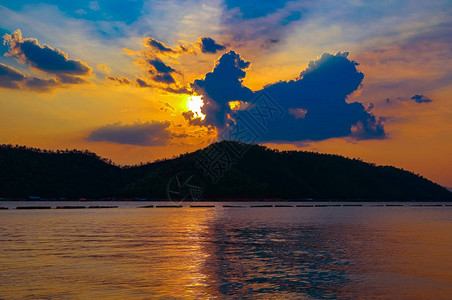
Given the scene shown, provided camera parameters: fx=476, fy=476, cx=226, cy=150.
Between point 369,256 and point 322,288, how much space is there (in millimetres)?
20889

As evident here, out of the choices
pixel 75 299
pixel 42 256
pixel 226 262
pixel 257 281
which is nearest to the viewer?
pixel 75 299

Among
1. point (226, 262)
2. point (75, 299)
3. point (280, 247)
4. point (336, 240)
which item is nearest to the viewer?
point (75, 299)

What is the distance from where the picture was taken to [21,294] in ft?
100

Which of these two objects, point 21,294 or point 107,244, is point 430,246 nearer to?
point 107,244

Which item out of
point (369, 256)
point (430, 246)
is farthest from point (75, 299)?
point (430, 246)

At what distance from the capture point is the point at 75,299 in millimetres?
29484

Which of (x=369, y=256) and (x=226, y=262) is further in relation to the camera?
(x=369, y=256)

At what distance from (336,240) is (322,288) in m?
40.5

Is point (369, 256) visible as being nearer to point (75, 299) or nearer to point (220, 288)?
point (220, 288)

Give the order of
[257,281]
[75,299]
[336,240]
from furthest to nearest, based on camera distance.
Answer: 1. [336,240]
2. [257,281]
3. [75,299]

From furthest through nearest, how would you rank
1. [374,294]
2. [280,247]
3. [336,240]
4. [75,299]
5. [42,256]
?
[336,240] < [280,247] < [42,256] < [374,294] < [75,299]

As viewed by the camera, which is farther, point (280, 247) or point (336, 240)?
point (336, 240)

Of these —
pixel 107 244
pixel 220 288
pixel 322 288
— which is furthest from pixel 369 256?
pixel 107 244

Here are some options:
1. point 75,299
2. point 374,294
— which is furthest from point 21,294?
point 374,294
